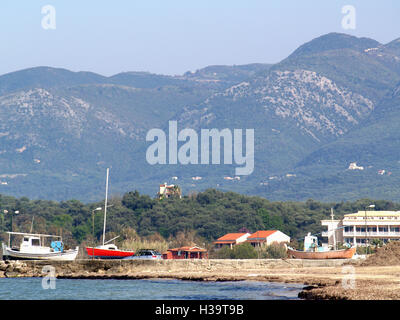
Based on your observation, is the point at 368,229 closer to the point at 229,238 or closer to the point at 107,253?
the point at 229,238

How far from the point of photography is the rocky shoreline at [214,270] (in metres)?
60.8

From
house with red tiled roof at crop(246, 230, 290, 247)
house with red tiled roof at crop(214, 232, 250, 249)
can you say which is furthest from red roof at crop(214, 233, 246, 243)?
house with red tiled roof at crop(246, 230, 290, 247)

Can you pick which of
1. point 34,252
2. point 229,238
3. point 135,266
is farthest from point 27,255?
point 229,238

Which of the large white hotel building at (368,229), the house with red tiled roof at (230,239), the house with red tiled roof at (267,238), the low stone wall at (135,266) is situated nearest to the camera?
the low stone wall at (135,266)

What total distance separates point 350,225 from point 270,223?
84.8ft

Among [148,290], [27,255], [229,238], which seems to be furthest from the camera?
[229,238]

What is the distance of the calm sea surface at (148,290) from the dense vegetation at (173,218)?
228ft

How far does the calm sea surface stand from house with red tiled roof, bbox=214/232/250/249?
71033 mm

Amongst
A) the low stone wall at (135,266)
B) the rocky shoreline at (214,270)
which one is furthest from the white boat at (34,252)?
the rocky shoreline at (214,270)

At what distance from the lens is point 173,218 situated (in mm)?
151125

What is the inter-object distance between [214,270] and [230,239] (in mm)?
64393

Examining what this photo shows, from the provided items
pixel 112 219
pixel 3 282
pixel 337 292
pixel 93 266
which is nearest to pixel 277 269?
pixel 93 266

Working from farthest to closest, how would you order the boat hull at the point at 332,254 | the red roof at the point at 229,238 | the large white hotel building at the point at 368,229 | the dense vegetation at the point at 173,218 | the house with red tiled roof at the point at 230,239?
the dense vegetation at the point at 173,218
the red roof at the point at 229,238
the house with red tiled roof at the point at 230,239
the large white hotel building at the point at 368,229
the boat hull at the point at 332,254

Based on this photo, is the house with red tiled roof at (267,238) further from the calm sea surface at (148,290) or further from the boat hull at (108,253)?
the calm sea surface at (148,290)
